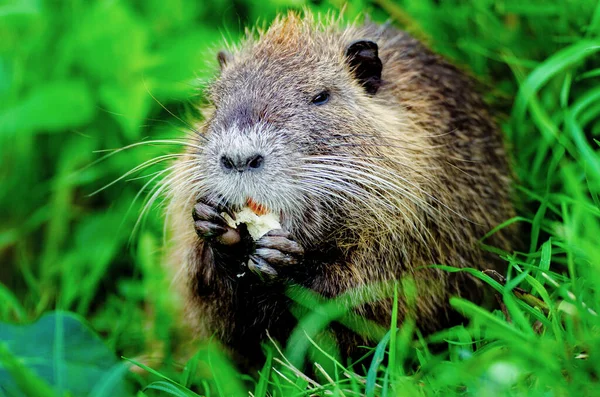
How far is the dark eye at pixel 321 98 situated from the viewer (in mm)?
2828

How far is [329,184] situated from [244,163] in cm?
31

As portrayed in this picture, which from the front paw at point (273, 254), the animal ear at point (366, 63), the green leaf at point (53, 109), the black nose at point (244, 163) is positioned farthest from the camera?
the green leaf at point (53, 109)

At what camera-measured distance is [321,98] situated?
2.86 meters

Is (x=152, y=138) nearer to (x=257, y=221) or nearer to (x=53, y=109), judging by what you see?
(x=53, y=109)

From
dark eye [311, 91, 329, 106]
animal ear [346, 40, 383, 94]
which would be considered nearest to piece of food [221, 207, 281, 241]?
dark eye [311, 91, 329, 106]

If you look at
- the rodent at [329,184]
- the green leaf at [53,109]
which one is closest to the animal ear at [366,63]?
the rodent at [329,184]

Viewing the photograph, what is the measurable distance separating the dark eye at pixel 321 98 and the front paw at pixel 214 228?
1.81 feet

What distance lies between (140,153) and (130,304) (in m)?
0.82

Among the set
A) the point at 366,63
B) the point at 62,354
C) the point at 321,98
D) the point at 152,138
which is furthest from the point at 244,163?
the point at 152,138

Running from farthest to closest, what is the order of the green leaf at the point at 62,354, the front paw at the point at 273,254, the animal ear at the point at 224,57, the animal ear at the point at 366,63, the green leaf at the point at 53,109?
the green leaf at the point at 53,109 < the animal ear at the point at 224,57 < the animal ear at the point at 366,63 < the green leaf at the point at 62,354 < the front paw at the point at 273,254

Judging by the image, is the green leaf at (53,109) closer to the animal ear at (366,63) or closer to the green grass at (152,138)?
the green grass at (152,138)

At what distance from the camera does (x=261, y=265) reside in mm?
2607

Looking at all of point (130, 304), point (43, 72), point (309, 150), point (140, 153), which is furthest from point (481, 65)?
point (43, 72)

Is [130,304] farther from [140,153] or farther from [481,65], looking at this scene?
[481,65]
